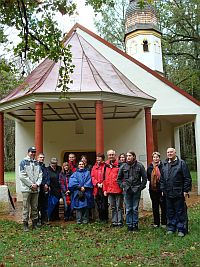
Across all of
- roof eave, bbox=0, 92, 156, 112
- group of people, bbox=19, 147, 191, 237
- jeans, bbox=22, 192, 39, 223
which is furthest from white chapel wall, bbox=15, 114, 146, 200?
jeans, bbox=22, 192, 39, 223

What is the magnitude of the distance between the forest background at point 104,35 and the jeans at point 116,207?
2.60 metres

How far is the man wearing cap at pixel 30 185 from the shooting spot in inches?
297

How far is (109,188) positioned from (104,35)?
937 inches

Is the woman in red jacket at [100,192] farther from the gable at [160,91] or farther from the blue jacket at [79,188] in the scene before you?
the gable at [160,91]

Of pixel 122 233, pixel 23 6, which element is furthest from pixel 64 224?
pixel 23 6

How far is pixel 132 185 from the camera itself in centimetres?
722

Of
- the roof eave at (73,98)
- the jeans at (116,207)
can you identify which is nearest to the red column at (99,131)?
the roof eave at (73,98)

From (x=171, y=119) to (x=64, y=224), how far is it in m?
9.08

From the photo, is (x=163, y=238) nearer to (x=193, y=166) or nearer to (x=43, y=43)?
(x=43, y=43)

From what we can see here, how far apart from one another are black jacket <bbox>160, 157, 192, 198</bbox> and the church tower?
13.8 m

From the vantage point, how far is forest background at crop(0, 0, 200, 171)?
19.1 ft

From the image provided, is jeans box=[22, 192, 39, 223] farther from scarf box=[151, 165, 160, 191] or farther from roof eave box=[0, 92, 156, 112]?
roof eave box=[0, 92, 156, 112]

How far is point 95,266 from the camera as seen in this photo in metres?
4.84

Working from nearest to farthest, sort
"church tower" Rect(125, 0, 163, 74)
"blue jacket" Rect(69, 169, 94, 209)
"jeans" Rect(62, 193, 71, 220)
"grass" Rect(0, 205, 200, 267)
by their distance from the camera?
"grass" Rect(0, 205, 200, 267), "blue jacket" Rect(69, 169, 94, 209), "jeans" Rect(62, 193, 71, 220), "church tower" Rect(125, 0, 163, 74)
